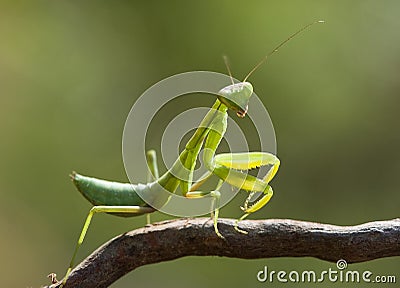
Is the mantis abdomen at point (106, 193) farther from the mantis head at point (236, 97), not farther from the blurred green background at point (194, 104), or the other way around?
the blurred green background at point (194, 104)

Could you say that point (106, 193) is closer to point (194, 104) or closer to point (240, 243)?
point (240, 243)

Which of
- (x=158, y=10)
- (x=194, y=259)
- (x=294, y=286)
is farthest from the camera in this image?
(x=158, y=10)

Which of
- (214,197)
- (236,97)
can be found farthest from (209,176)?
(236,97)

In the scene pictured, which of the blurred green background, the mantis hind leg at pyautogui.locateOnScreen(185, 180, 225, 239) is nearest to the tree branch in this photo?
the mantis hind leg at pyautogui.locateOnScreen(185, 180, 225, 239)

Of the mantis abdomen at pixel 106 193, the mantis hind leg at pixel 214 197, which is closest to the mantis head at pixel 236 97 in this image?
the mantis hind leg at pixel 214 197

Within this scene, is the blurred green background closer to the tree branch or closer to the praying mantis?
the praying mantis

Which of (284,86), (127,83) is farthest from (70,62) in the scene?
(284,86)

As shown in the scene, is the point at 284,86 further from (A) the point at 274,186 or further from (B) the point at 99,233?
(B) the point at 99,233
